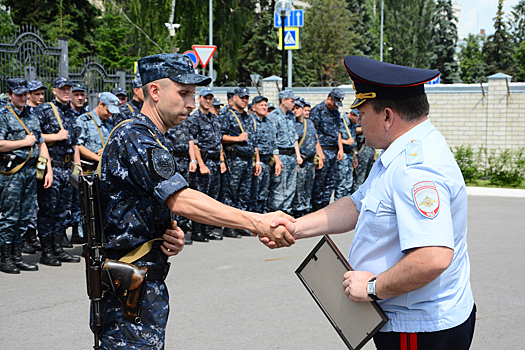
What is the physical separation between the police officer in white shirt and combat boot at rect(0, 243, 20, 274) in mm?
5370

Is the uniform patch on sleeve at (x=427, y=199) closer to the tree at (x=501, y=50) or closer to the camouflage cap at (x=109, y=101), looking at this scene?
the camouflage cap at (x=109, y=101)

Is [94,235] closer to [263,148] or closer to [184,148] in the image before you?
[184,148]

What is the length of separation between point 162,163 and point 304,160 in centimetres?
830

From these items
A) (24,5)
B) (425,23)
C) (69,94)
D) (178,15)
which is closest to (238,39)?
(178,15)

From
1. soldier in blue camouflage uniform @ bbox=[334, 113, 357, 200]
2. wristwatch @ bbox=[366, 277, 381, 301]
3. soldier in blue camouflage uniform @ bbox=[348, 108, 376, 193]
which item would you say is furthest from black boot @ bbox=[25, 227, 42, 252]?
soldier in blue camouflage uniform @ bbox=[348, 108, 376, 193]

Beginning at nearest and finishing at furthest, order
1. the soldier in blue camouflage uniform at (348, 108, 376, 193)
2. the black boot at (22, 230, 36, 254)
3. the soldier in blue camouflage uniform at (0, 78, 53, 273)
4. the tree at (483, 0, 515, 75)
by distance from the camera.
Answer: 1. the soldier in blue camouflage uniform at (0, 78, 53, 273)
2. the black boot at (22, 230, 36, 254)
3. the soldier in blue camouflage uniform at (348, 108, 376, 193)
4. the tree at (483, 0, 515, 75)

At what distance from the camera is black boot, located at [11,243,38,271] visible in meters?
6.57

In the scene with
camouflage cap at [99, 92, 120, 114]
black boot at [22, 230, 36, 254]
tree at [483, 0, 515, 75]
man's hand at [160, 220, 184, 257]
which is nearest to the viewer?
man's hand at [160, 220, 184, 257]

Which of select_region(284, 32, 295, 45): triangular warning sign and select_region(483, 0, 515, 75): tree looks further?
select_region(483, 0, 515, 75): tree

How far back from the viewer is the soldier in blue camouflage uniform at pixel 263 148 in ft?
31.9

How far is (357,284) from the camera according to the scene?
6.98 feet

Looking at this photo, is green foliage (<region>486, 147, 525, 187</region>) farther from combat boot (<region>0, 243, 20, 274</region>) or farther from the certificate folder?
the certificate folder

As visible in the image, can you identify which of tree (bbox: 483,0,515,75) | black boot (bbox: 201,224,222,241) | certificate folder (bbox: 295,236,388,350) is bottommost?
black boot (bbox: 201,224,222,241)

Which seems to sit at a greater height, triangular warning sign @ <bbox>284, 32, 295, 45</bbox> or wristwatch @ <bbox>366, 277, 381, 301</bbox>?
triangular warning sign @ <bbox>284, 32, 295, 45</bbox>
